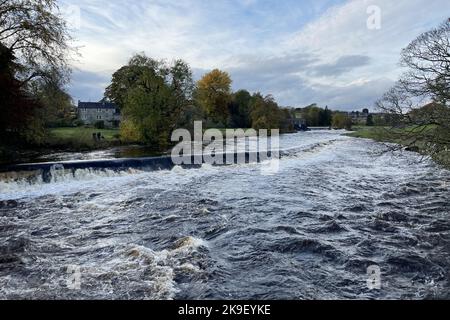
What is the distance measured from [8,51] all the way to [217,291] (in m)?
21.3

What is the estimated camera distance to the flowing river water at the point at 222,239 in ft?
20.1

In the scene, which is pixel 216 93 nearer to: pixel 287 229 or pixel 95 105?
pixel 95 105

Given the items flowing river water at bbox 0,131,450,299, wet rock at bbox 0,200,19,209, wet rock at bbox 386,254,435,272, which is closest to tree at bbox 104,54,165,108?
flowing river water at bbox 0,131,450,299

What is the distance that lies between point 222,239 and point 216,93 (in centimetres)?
6828

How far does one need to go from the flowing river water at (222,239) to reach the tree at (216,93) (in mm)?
57198

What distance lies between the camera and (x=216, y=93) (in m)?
75.0

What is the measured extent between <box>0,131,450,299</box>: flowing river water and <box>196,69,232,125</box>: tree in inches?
2252

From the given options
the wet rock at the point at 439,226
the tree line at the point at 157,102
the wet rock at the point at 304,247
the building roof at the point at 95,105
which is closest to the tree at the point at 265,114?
the tree line at the point at 157,102

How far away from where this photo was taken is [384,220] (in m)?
10.4

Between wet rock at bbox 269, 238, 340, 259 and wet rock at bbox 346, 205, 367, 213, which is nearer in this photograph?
wet rock at bbox 269, 238, 340, 259

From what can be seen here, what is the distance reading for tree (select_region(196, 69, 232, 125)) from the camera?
7300 centimetres

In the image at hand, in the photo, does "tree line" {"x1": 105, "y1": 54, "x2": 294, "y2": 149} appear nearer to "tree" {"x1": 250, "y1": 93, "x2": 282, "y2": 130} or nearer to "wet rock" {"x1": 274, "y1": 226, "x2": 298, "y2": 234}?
"wet rock" {"x1": 274, "y1": 226, "x2": 298, "y2": 234}

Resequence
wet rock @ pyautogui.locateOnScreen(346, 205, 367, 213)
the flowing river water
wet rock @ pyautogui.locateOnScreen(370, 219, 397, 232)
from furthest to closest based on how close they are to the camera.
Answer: wet rock @ pyautogui.locateOnScreen(346, 205, 367, 213)
wet rock @ pyautogui.locateOnScreen(370, 219, 397, 232)
the flowing river water

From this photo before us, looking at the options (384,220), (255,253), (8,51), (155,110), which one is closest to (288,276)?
(255,253)
